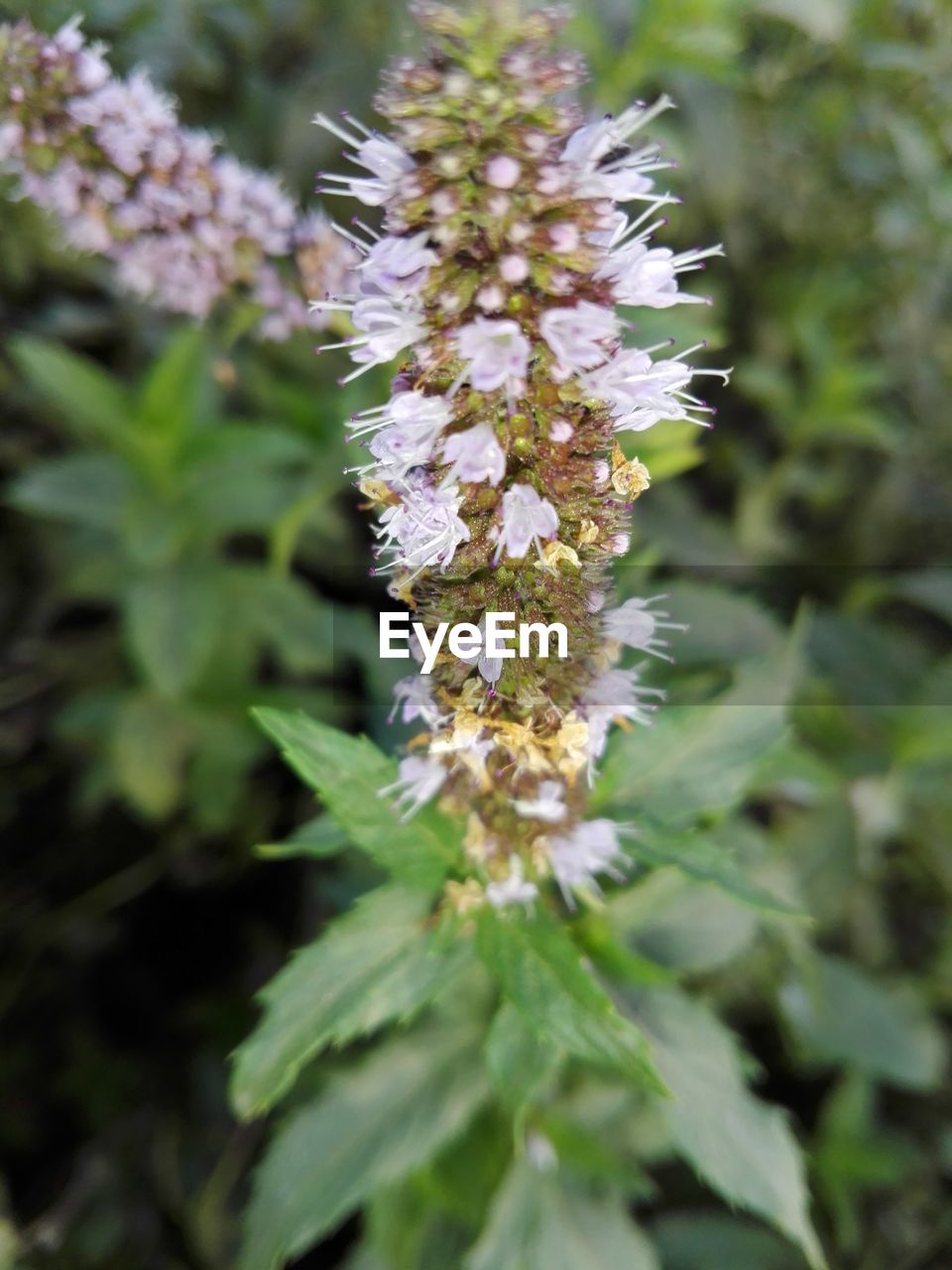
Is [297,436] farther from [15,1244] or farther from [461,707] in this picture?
[15,1244]

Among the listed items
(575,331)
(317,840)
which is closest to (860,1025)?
(317,840)

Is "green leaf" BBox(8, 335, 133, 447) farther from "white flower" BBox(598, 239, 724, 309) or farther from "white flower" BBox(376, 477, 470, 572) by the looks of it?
"white flower" BBox(598, 239, 724, 309)

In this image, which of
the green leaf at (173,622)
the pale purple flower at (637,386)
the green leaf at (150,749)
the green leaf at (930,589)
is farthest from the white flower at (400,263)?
the green leaf at (930,589)

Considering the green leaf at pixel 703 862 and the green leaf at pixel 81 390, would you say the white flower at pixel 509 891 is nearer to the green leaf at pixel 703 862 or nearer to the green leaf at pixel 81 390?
the green leaf at pixel 703 862

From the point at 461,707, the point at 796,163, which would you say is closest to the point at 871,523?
the point at 796,163

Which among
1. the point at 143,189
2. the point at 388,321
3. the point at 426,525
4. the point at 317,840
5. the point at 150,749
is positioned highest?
the point at 143,189

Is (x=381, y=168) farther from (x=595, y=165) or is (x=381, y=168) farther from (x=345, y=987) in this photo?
(x=345, y=987)
